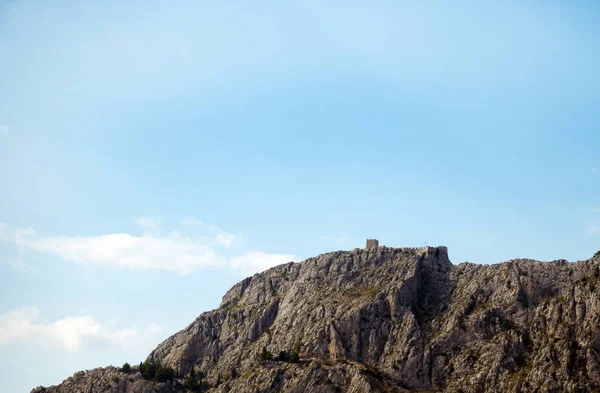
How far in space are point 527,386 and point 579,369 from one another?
1367 cm

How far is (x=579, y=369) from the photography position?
197m

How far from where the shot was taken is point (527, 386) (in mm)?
199500
